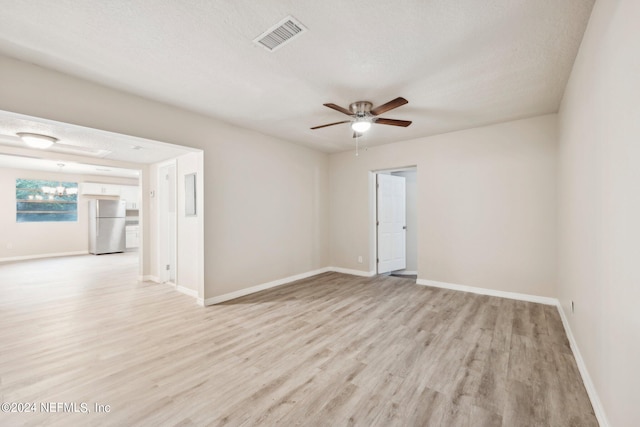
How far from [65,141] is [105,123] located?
2.14m

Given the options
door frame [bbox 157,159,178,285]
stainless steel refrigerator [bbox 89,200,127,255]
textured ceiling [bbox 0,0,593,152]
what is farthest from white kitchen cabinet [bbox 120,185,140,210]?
textured ceiling [bbox 0,0,593,152]

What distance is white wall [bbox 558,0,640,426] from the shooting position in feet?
3.83

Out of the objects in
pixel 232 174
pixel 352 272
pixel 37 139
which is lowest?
pixel 352 272

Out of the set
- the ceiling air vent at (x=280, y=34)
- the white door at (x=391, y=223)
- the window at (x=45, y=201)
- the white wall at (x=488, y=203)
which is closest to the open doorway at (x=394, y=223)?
the white door at (x=391, y=223)

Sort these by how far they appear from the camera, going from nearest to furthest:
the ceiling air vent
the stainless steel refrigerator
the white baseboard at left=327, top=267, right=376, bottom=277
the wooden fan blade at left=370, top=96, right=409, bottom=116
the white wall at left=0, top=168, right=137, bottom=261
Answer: the ceiling air vent, the wooden fan blade at left=370, top=96, right=409, bottom=116, the white baseboard at left=327, top=267, right=376, bottom=277, the white wall at left=0, top=168, right=137, bottom=261, the stainless steel refrigerator

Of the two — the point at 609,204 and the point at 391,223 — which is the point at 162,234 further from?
the point at 609,204

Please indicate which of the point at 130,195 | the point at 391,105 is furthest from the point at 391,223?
the point at 130,195

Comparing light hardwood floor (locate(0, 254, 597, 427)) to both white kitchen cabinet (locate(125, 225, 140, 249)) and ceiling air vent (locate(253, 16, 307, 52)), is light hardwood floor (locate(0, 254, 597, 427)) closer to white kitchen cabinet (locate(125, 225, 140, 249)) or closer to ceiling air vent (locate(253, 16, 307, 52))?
ceiling air vent (locate(253, 16, 307, 52))

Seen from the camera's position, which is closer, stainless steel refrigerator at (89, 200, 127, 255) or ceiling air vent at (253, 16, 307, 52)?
ceiling air vent at (253, 16, 307, 52)

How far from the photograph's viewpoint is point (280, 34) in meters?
1.95

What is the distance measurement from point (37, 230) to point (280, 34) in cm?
978

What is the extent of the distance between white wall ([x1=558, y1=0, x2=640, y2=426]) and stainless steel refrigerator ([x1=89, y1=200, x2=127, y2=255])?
10845mm

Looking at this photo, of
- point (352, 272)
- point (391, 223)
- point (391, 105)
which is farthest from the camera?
point (391, 223)

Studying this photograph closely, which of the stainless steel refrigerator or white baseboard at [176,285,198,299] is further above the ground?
the stainless steel refrigerator
